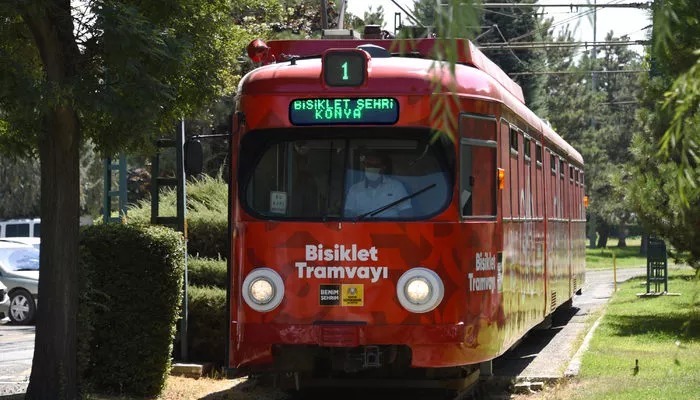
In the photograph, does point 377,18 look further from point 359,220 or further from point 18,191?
point 18,191

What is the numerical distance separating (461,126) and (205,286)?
21.1ft

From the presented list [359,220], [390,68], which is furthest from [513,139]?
[359,220]

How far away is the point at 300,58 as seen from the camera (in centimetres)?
1191

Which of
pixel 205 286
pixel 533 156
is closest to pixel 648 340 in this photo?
pixel 533 156

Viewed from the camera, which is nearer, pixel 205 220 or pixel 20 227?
pixel 205 220

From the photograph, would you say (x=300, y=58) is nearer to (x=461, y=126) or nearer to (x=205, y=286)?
(x=461, y=126)

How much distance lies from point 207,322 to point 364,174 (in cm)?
564

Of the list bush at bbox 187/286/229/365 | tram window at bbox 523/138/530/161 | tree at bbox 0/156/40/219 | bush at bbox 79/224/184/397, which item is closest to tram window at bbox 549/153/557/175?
tram window at bbox 523/138/530/161

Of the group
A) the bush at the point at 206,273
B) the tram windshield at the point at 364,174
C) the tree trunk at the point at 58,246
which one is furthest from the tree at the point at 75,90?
the bush at the point at 206,273

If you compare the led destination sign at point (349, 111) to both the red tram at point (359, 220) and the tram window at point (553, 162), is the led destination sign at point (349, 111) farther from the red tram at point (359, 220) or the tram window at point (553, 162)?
the tram window at point (553, 162)

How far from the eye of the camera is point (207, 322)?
1591 centimetres

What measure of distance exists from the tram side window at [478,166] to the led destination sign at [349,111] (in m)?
0.68

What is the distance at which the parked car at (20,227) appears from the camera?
175 feet

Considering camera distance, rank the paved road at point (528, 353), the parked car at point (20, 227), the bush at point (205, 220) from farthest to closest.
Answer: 1. the parked car at point (20, 227)
2. the bush at point (205, 220)
3. the paved road at point (528, 353)
